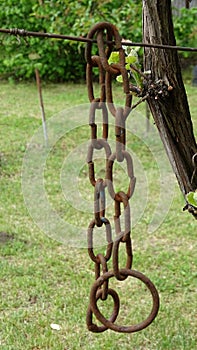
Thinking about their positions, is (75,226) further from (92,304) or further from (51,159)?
(92,304)

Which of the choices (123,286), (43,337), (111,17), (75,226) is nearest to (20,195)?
(75,226)

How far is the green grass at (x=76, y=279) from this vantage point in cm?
224

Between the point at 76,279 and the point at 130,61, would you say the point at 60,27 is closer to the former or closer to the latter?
the point at 76,279

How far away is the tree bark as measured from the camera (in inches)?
50.2

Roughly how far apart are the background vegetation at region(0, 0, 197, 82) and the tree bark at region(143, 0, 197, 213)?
135 inches

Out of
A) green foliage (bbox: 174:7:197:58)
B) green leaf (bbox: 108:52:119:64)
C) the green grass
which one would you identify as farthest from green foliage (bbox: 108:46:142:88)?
green foliage (bbox: 174:7:197:58)

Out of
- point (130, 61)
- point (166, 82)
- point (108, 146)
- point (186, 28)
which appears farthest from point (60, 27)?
point (108, 146)

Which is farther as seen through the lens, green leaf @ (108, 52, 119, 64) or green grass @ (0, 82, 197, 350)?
green grass @ (0, 82, 197, 350)

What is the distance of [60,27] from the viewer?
5551mm

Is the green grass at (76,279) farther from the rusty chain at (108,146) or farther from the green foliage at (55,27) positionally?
the green foliage at (55,27)

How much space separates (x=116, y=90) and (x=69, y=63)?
1.02m

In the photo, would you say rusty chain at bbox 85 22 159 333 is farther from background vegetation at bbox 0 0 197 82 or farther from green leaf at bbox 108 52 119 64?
background vegetation at bbox 0 0 197 82

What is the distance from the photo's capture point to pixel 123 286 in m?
2.68

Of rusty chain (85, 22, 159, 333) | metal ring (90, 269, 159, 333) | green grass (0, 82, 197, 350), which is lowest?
green grass (0, 82, 197, 350)
